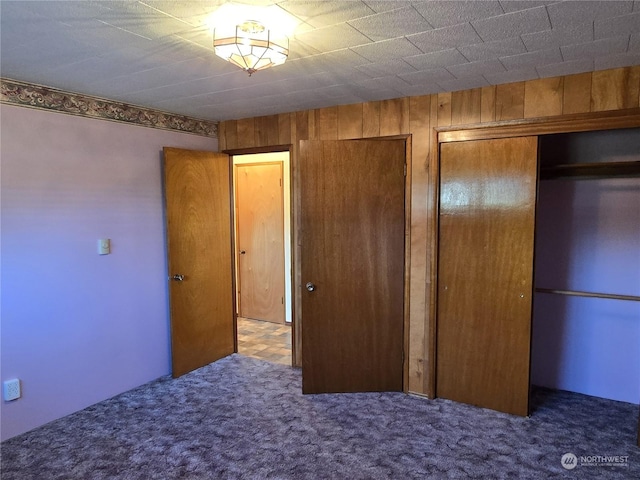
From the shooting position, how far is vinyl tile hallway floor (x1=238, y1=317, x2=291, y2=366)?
4062 mm

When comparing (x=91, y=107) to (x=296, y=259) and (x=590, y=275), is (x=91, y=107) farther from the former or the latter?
(x=590, y=275)

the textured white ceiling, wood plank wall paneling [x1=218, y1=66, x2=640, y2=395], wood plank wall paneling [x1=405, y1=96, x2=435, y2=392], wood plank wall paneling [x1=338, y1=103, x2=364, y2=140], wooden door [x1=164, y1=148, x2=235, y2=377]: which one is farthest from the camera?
wooden door [x1=164, y1=148, x2=235, y2=377]

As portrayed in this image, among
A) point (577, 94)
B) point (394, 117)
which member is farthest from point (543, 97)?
point (394, 117)

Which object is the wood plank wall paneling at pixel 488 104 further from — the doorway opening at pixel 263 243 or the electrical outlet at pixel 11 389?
the electrical outlet at pixel 11 389

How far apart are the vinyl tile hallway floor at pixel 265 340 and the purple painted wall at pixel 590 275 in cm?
230

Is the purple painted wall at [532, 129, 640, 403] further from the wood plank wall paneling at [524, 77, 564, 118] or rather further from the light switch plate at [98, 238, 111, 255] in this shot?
the light switch plate at [98, 238, 111, 255]

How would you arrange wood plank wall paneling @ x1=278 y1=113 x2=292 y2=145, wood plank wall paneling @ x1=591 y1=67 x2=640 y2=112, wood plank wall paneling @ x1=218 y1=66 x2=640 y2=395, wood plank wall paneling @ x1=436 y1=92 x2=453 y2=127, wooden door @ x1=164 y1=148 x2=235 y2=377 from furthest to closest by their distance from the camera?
wood plank wall paneling @ x1=278 y1=113 x2=292 y2=145
wooden door @ x1=164 y1=148 x2=235 y2=377
wood plank wall paneling @ x1=436 y1=92 x2=453 y2=127
wood plank wall paneling @ x1=218 y1=66 x2=640 y2=395
wood plank wall paneling @ x1=591 y1=67 x2=640 y2=112

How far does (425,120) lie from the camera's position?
3008 millimetres

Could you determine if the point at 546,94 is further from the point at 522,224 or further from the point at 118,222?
the point at 118,222

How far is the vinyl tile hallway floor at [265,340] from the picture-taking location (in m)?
4.06

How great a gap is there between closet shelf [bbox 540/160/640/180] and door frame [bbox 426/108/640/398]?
278 mm
